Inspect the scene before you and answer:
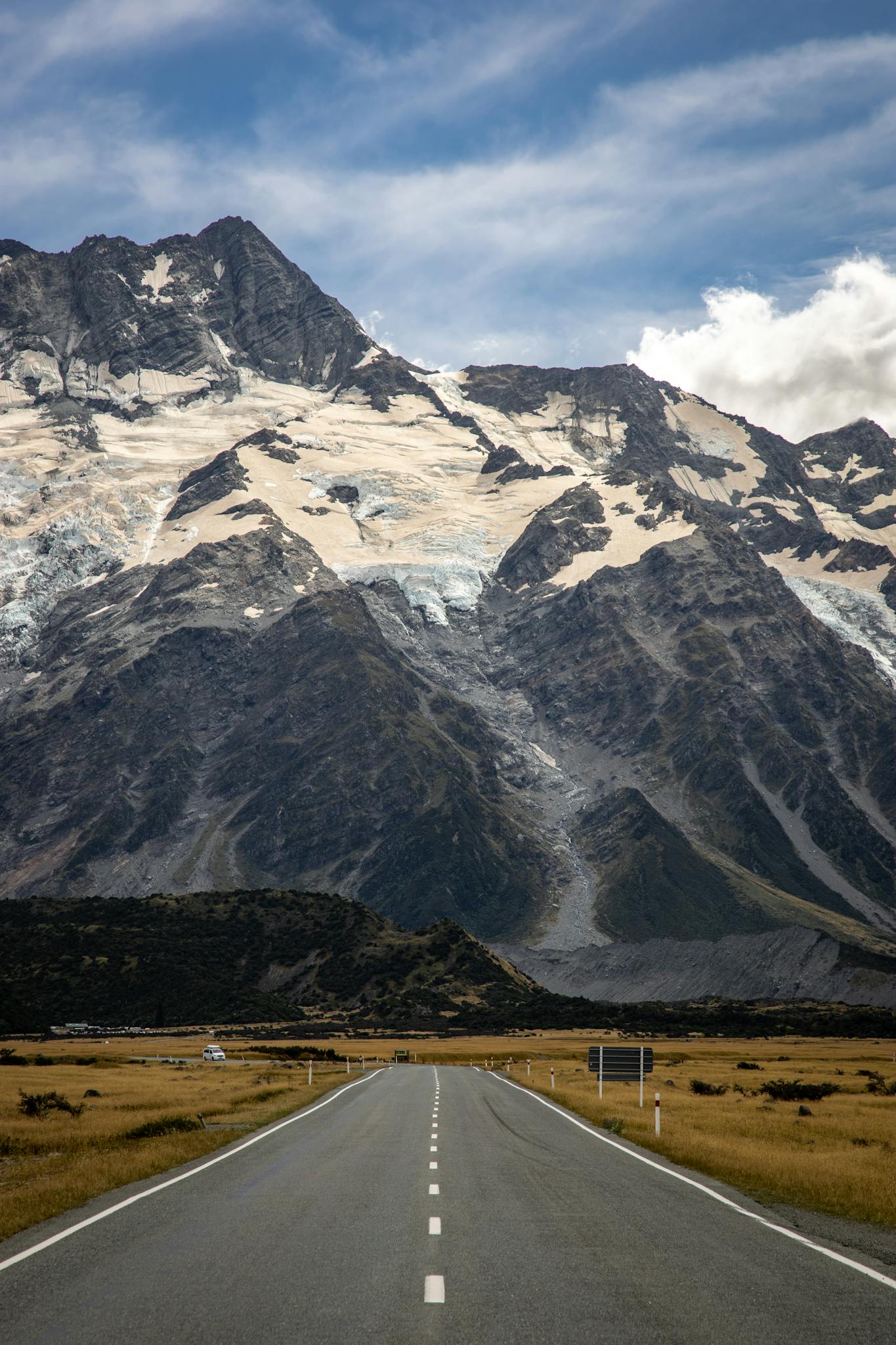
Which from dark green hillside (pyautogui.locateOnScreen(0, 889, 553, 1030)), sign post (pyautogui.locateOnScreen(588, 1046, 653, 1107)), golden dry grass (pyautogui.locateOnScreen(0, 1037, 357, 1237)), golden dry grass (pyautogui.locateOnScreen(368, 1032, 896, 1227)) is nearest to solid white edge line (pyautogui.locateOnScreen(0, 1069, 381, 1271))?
golden dry grass (pyautogui.locateOnScreen(0, 1037, 357, 1237))

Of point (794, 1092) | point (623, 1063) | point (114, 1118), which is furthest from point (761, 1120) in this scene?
point (114, 1118)

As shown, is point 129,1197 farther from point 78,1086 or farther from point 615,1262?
point 78,1086

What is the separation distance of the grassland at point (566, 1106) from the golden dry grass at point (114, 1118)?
0.27 feet

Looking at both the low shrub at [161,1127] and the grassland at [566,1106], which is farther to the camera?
the low shrub at [161,1127]

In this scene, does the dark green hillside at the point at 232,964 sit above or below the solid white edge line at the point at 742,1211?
below

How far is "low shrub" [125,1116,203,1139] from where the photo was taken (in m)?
31.0

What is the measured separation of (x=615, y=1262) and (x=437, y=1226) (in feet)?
11.4

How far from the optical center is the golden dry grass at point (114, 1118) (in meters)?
20.7

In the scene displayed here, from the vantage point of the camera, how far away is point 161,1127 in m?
32.4

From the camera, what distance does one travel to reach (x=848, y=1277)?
1401 centimetres

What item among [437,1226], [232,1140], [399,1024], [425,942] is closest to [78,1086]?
[232,1140]

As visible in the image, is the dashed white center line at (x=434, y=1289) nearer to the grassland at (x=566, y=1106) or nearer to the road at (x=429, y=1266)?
the road at (x=429, y=1266)

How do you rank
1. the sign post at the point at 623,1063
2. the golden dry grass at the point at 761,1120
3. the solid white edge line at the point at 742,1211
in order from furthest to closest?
the sign post at the point at 623,1063
the golden dry grass at the point at 761,1120
the solid white edge line at the point at 742,1211

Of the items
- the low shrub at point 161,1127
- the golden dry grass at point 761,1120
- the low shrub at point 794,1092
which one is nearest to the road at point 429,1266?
the golden dry grass at point 761,1120
